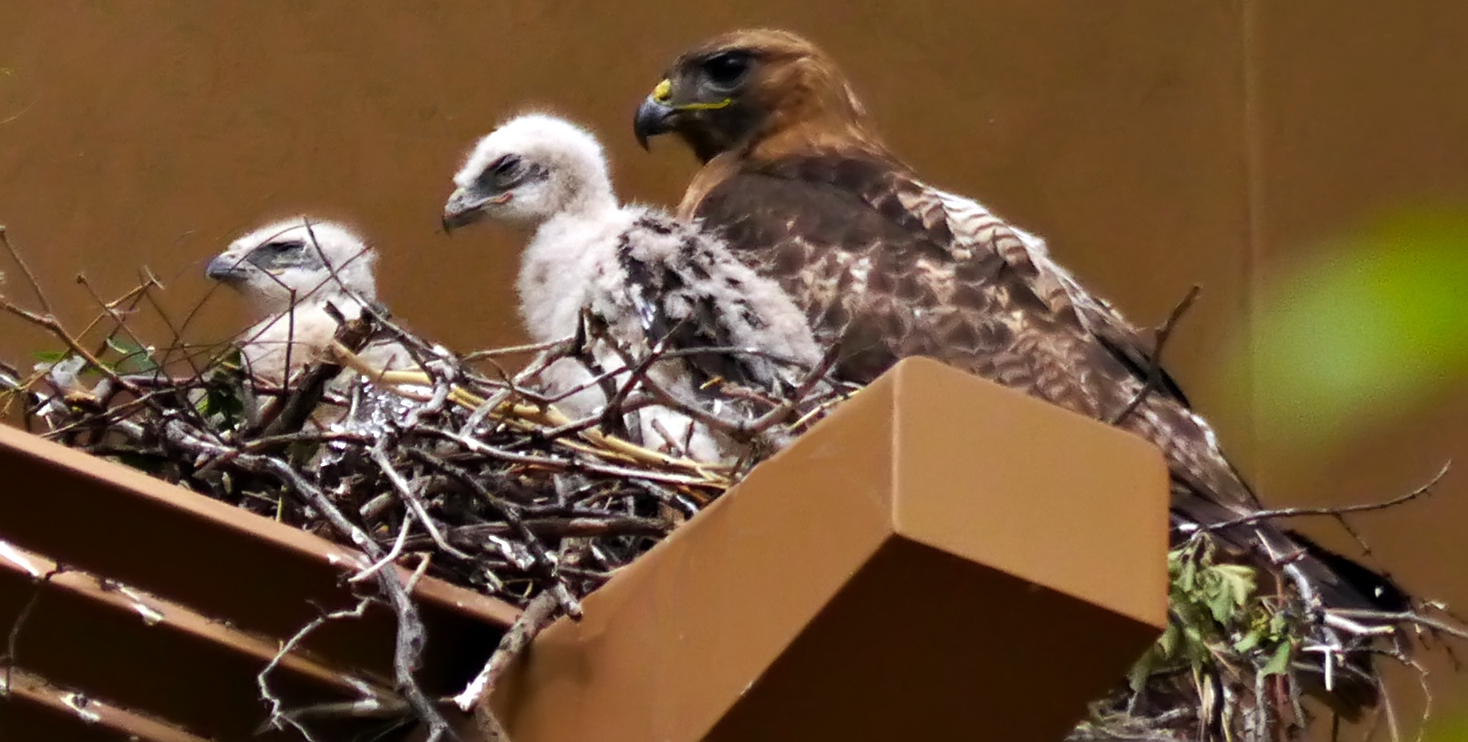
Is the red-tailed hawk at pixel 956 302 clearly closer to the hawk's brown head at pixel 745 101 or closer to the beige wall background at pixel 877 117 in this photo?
the hawk's brown head at pixel 745 101

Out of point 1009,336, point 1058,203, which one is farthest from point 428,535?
point 1058,203

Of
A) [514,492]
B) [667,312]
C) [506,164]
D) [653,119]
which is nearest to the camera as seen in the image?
[514,492]

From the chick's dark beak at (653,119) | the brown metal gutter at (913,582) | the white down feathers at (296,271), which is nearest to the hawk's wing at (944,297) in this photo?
the chick's dark beak at (653,119)

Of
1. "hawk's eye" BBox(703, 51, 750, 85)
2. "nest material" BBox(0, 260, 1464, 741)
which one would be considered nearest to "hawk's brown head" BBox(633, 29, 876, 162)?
"hawk's eye" BBox(703, 51, 750, 85)

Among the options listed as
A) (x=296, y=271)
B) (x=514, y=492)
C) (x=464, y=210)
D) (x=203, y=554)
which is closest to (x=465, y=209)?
(x=464, y=210)

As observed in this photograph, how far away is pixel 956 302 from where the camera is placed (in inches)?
86.7

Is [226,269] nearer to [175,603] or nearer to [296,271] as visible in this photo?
Result: [296,271]

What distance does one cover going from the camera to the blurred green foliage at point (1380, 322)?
0.48 meters

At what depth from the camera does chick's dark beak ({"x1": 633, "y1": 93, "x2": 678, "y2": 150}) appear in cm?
266

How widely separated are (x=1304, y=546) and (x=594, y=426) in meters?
0.84

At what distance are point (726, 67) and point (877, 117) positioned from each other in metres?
0.73

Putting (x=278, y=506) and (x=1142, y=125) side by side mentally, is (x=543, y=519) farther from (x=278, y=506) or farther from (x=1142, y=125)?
(x=1142, y=125)

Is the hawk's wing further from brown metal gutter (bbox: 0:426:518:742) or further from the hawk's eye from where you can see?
brown metal gutter (bbox: 0:426:518:742)

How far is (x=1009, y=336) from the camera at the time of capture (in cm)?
220
